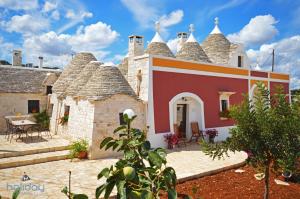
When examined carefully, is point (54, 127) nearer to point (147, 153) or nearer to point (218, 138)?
point (218, 138)

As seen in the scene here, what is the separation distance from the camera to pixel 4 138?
42.7ft

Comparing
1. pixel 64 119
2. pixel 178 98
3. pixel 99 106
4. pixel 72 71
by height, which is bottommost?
pixel 64 119

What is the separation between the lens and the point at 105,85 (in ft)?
36.8

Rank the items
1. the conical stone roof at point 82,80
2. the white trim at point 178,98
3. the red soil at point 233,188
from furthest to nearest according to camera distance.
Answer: the conical stone roof at point 82,80 < the white trim at point 178,98 < the red soil at point 233,188

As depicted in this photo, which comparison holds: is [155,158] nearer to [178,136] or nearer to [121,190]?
[121,190]

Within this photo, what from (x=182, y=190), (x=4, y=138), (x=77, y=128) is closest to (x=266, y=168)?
(x=182, y=190)

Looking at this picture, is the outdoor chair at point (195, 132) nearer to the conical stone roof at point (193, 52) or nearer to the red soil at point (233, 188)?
the conical stone roof at point (193, 52)

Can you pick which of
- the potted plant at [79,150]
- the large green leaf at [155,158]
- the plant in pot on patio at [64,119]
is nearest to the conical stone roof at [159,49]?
the plant in pot on patio at [64,119]

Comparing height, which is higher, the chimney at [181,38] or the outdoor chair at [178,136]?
the chimney at [181,38]

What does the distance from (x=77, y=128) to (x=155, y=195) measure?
10363 mm

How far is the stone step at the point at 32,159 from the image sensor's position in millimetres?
9184

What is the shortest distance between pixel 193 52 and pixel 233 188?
1077cm

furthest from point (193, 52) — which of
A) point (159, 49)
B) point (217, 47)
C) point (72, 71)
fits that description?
point (72, 71)

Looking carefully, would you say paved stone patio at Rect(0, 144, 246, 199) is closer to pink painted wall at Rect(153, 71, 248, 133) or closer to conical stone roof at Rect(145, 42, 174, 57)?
pink painted wall at Rect(153, 71, 248, 133)
